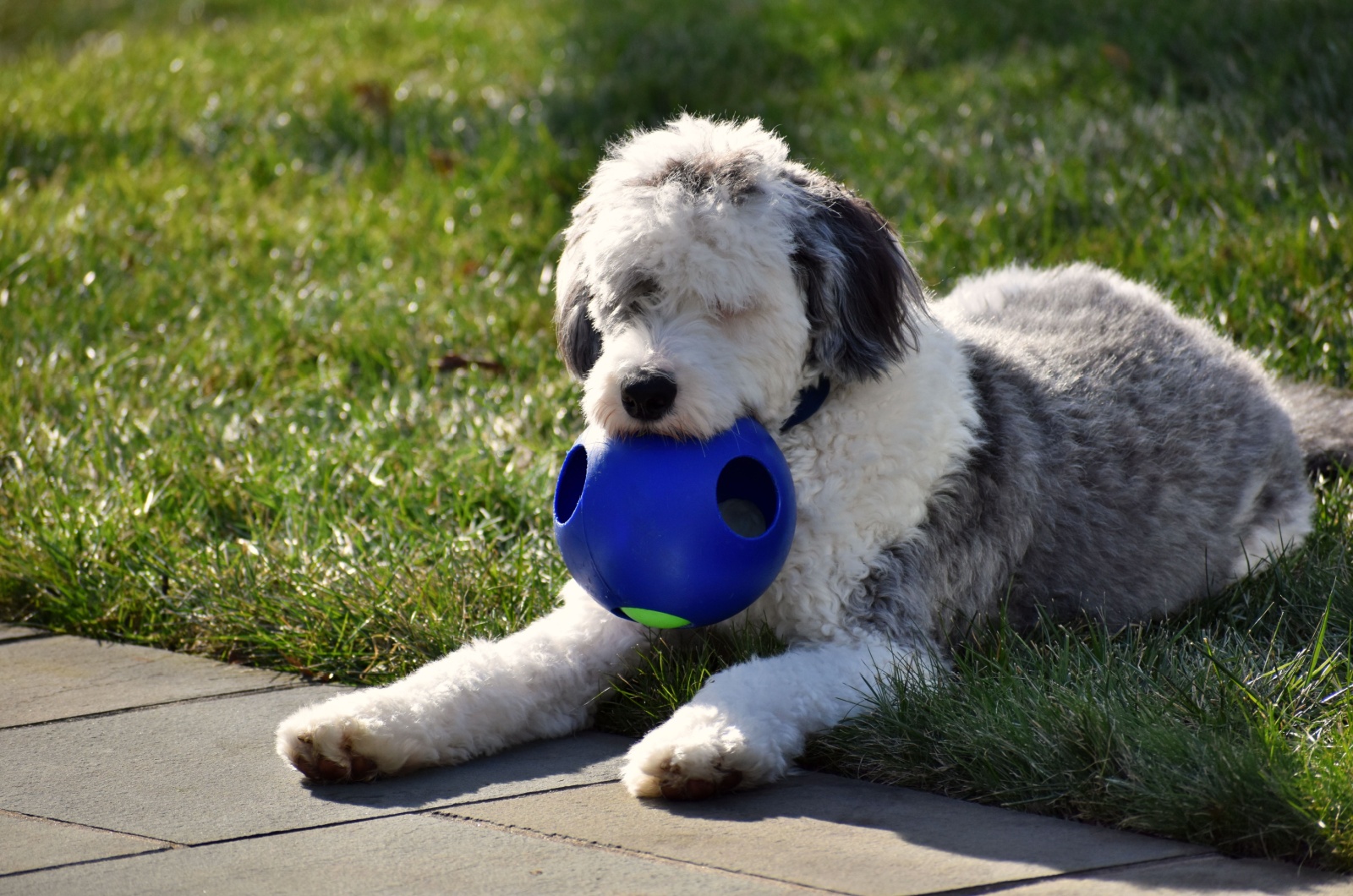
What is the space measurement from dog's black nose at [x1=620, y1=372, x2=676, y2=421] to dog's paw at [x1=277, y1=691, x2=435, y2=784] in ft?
2.84

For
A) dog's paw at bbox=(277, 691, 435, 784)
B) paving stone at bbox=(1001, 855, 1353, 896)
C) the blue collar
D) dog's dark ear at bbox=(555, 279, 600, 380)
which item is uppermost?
dog's dark ear at bbox=(555, 279, 600, 380)

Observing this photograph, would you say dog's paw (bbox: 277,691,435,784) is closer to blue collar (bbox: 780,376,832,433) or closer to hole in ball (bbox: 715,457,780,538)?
hole in ball (bbox: 715,457,780,538)

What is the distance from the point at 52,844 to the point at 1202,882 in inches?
82.9

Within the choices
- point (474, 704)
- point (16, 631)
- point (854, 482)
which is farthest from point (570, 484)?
point (16, 631)

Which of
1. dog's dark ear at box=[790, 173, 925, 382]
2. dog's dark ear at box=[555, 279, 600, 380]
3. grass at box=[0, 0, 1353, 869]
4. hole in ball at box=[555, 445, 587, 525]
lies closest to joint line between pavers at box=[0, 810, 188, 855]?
grass at box=[0, 0, 1353, 869]

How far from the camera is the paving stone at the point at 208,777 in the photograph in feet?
9.67

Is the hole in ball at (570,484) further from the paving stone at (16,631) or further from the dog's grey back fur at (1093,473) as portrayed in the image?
the paving stone at (16,631)

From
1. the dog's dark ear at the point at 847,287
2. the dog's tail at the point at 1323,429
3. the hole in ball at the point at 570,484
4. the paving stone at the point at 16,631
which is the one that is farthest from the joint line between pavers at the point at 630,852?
the dog's tail at the point at 1323,429

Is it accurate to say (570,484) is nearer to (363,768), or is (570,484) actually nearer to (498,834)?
(363,768)

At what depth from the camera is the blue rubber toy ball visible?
3.29m

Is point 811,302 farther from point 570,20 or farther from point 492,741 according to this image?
point 570,20

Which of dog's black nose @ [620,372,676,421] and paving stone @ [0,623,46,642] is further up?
dog's black nose @ [620,372,676,421]

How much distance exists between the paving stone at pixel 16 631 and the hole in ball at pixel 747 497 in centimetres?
224

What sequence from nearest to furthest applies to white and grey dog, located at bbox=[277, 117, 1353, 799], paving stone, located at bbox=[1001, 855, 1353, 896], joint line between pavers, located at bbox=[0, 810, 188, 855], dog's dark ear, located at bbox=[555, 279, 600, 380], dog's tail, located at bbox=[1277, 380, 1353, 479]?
paving stone, located at bbox=[1001, 855, 1353, 896] → joint line between pavers, located at bbox=[0, 810, 188, 855] → white and grey dog, located at bbox=[277, 117, 1353, 799] → dog's dark ear, located at bbox=[555, 279, 600, 380] → dog's tail, located at bbox=[1277, 380, 1353, 479]
